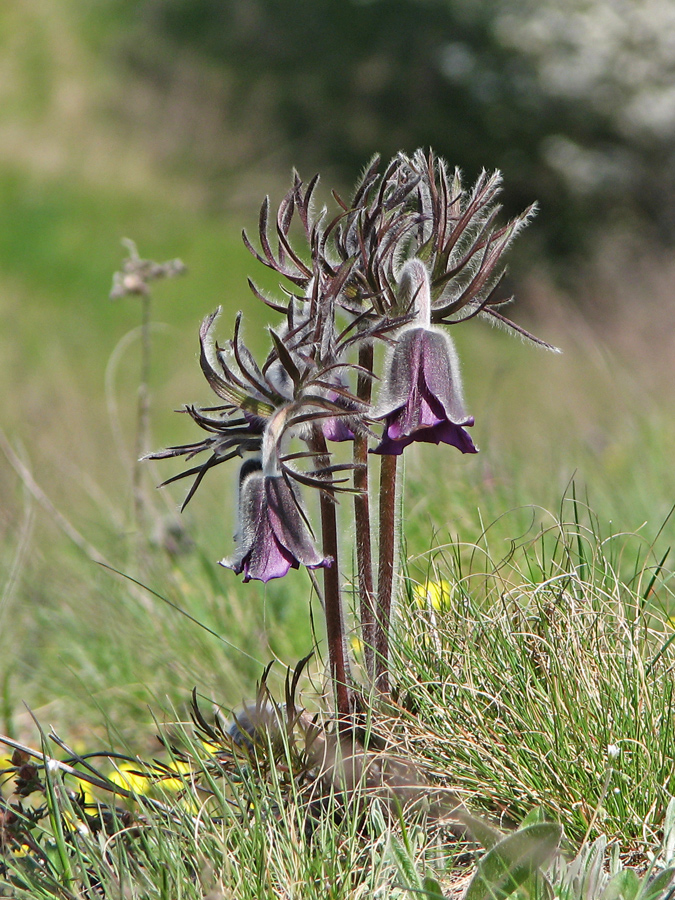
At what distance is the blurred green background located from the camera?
9.97 feet

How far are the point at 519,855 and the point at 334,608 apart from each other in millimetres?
472

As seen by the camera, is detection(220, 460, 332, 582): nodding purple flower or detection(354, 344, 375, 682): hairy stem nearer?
detection(220, 460, 332, 582): nodding purple flower

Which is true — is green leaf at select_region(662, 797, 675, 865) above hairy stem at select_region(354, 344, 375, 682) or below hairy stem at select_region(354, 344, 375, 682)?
below

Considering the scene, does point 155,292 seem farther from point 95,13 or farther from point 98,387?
point 95,13

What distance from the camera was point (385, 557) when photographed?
1594 millimetres

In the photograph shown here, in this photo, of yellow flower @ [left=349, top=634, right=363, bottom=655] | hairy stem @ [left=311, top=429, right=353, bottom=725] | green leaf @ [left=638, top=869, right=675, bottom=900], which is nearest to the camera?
green leaf @ [left=638, top=869, right=675, bottom=900]

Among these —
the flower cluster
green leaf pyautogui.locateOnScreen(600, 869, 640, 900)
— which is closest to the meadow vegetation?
green leaf pyautogui.locateOnScreen(600, 869, 640, 900)

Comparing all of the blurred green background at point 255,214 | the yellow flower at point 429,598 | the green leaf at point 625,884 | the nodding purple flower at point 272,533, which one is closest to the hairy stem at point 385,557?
the yellow flower at point 429,598

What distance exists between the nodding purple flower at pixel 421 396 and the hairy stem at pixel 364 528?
116mm

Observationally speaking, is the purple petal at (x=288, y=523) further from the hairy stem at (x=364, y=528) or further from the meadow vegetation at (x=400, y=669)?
the meadow vegetation at (x=400, y=669)

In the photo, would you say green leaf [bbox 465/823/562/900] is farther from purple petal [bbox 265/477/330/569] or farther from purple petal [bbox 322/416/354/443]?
purple petal [bbox 322/416/354/443]

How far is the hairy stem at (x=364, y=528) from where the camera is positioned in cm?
155

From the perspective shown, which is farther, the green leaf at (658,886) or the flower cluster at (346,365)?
the flower cluster at (346,365)

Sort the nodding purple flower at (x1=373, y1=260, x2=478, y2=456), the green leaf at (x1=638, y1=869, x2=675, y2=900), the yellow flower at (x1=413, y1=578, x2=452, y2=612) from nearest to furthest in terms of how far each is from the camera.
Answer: the green leaf at (x1=638, y1=869, x2=675, y2=900) < the nodding purple flower at (x1=373, y1=260, x2=478, y2=456) < the yellow flower at (x1=413, y1=578, x2=452, y2=612)
